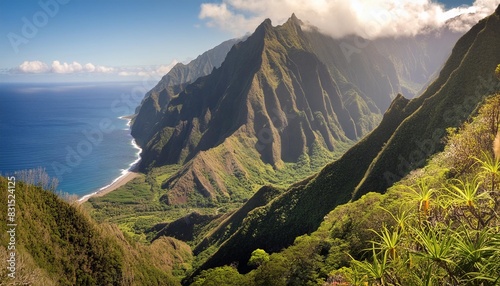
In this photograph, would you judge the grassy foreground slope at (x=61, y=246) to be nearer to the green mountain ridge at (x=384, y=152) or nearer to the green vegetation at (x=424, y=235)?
the green vegetation at (x=424, y=235)

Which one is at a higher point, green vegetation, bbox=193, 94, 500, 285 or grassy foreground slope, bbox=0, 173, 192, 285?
grassy foreground slope, bbox=0, 173, 192, 285

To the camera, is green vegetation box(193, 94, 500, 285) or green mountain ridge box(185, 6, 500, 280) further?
green mountain ridge box(185, 6, 500, 280)

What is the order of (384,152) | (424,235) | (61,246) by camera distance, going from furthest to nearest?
(384,152), (61,246), (424,235)

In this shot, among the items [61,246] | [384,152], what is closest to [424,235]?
[61,246]

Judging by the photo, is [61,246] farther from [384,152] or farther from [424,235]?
[384,152]

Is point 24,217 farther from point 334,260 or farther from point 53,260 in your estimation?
point 334,260

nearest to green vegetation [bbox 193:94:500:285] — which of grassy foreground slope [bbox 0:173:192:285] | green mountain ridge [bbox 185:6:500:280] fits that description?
green mountain ridge [bbox 185:6:500:280]

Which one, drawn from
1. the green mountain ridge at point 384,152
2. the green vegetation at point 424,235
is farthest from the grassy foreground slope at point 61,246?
the green mountain ridge at point 384,152

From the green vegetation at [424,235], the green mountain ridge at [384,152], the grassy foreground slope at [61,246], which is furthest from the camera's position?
the green mountain ridge at [384,152]

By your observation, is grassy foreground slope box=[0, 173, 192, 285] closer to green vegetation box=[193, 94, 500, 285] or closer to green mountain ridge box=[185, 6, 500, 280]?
green vegetation box=[193, 94, 500, 285]

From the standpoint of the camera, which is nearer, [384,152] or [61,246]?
[61,246]
